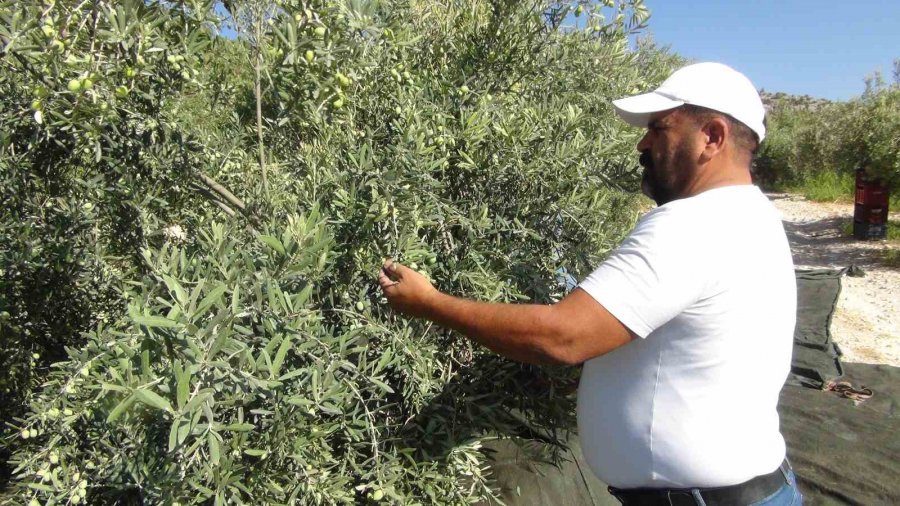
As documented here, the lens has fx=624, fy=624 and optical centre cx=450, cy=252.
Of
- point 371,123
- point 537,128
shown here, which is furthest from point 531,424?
point 371,123

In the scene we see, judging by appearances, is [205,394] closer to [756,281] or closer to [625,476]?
[625,476]

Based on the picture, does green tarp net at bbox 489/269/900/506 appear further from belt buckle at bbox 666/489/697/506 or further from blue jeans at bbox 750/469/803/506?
blue jeans at bbox 750/469/803/506

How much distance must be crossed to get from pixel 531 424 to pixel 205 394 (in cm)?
158

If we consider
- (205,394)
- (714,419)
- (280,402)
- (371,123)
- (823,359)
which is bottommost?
(823,359)

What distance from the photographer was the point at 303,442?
65.4 inches

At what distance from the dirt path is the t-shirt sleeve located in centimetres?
706

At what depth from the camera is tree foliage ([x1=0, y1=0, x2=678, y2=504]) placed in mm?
1560

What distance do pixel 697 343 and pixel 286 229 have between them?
1.12 meters

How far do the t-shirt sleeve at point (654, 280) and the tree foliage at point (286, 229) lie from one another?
0.69 m

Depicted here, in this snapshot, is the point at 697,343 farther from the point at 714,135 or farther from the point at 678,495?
the point at 714,135

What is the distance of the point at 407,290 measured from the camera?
1804mm

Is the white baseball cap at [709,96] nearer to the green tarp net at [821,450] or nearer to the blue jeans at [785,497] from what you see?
the blue jeans at [785,497]

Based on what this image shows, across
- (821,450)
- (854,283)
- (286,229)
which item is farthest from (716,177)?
(854,283)

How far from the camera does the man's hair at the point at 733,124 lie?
165 cm
